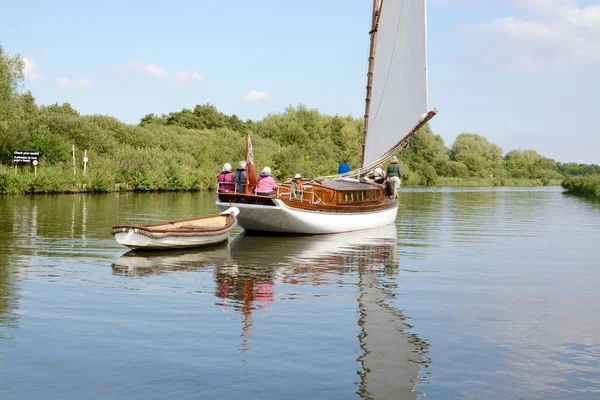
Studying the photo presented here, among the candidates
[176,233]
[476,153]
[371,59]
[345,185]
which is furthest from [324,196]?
[476,153]

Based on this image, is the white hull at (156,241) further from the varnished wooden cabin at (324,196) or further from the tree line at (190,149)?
the tree line at (190,149)

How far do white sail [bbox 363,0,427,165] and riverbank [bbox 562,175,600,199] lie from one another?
44.9 m

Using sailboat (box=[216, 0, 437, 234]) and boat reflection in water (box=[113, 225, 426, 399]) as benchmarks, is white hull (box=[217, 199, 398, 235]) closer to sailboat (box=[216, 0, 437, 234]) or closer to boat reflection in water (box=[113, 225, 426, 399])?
sailboat (box=[216, 0, 437, 234])

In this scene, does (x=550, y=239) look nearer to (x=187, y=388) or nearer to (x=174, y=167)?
(x=187, y=388)

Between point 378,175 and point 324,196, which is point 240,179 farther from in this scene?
point 378,175

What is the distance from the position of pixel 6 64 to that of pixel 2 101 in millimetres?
6627

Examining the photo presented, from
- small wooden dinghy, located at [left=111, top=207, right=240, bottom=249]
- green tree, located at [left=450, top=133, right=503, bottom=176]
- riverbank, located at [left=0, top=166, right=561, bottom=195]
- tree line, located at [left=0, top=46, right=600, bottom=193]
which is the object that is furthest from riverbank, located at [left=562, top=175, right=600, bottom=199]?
small wooden dinghy, located at [left=111, top=207, right=240, bottom=249]

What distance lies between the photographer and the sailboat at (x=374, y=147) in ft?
81.5

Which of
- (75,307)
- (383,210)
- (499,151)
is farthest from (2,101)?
(499,151)

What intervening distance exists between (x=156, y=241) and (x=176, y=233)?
582 millimetres

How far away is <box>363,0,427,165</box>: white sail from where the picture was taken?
2947 cm

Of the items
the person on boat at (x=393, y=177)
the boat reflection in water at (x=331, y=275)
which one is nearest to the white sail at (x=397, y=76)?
the person on boat at (x=393, y=177)

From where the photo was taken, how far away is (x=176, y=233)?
20.1m

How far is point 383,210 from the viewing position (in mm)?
30562
